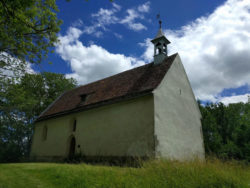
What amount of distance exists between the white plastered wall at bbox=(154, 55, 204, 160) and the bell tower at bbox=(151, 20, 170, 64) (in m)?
1.29

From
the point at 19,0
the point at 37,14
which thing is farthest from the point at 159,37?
the point at 19,0

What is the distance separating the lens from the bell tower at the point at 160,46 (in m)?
16.1

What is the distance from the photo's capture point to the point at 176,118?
44.7 ft

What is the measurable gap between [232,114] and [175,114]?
16839 millimetres

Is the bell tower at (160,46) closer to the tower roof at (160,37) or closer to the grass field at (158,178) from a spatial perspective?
the tower roof at (160,37)

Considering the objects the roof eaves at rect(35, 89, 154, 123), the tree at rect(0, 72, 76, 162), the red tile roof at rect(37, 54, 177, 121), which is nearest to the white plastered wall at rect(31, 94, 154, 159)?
the roof eaves at rect(35, 89, 154, 123)

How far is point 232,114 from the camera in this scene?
2616 cm

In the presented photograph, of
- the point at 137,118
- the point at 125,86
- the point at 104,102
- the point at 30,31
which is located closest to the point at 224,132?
the point at 125,86

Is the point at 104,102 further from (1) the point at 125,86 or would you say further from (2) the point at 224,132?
(2) the point at 224,132

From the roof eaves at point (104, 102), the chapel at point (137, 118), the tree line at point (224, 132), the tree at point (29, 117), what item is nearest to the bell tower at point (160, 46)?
the chapel at point (137, 118)

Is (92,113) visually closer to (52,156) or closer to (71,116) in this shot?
(71,116)

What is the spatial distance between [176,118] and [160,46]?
657cm

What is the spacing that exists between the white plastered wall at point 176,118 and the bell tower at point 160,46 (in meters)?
1.29

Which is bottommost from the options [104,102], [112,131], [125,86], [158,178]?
[158,178]
